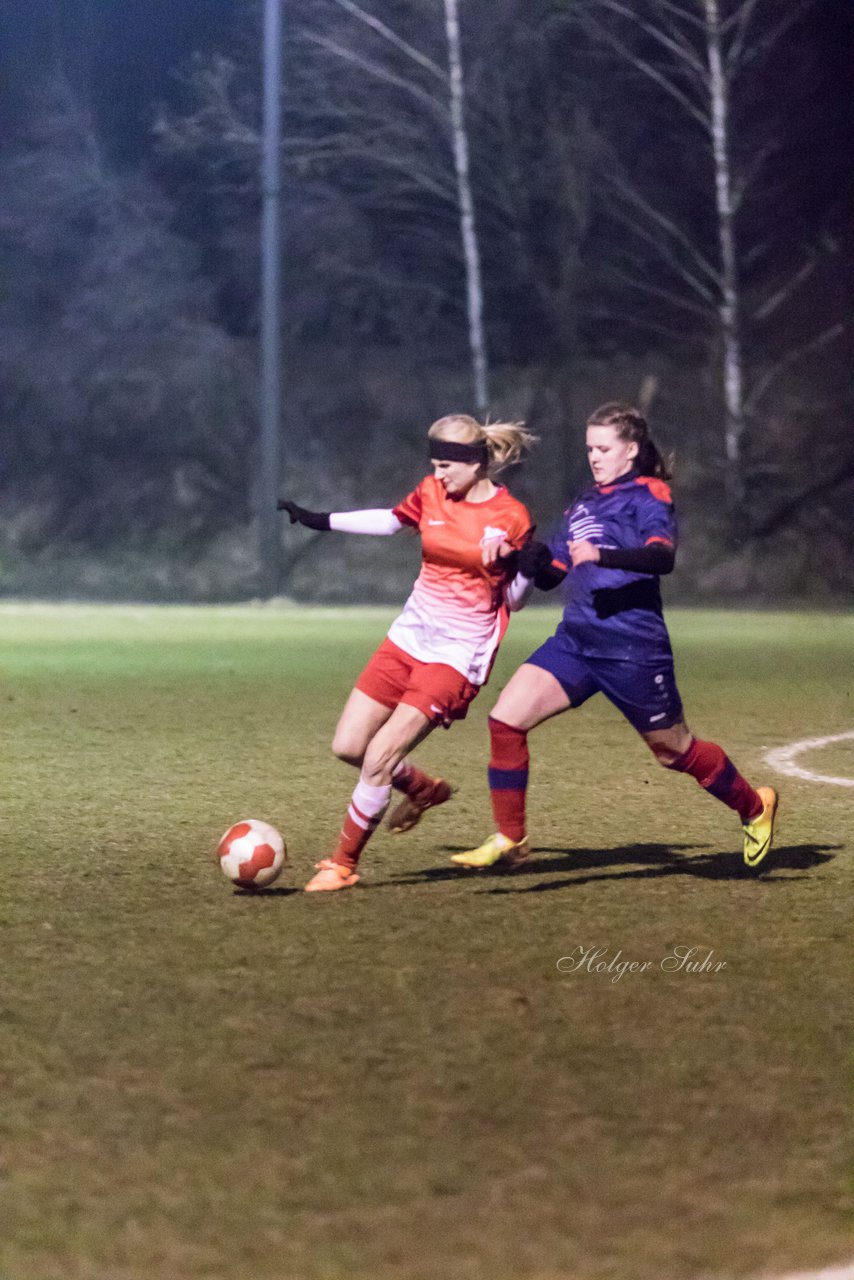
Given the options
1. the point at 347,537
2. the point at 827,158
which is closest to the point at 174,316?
the point at 347,537

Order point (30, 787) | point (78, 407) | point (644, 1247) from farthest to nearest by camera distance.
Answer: point (78, 407), point (30, 787), point (644, 1247)

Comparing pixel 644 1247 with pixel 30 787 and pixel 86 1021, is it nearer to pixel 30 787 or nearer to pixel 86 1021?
pixel 86 1021

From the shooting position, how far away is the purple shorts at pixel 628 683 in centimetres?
639

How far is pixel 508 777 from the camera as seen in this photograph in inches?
262

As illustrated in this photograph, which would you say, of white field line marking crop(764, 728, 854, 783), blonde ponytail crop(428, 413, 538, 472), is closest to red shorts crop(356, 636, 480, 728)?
blonde ponytail crop(428, 413, 538, 472)

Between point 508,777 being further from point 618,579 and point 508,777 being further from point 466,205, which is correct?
point 466,205

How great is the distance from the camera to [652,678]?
6.38 metres

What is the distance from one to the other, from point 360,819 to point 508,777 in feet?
2.04

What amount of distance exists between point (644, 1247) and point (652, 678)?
11.3 feet

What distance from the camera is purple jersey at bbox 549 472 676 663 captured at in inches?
251

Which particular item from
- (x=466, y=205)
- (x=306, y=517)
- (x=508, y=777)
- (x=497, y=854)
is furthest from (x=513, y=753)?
(x=466, y=205)

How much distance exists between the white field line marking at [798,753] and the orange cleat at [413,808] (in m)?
2.59

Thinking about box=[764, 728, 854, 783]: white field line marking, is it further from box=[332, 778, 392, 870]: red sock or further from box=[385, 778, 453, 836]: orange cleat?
box=[332, 778, 392, 870]: red sock

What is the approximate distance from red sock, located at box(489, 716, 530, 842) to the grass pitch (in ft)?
0.71
